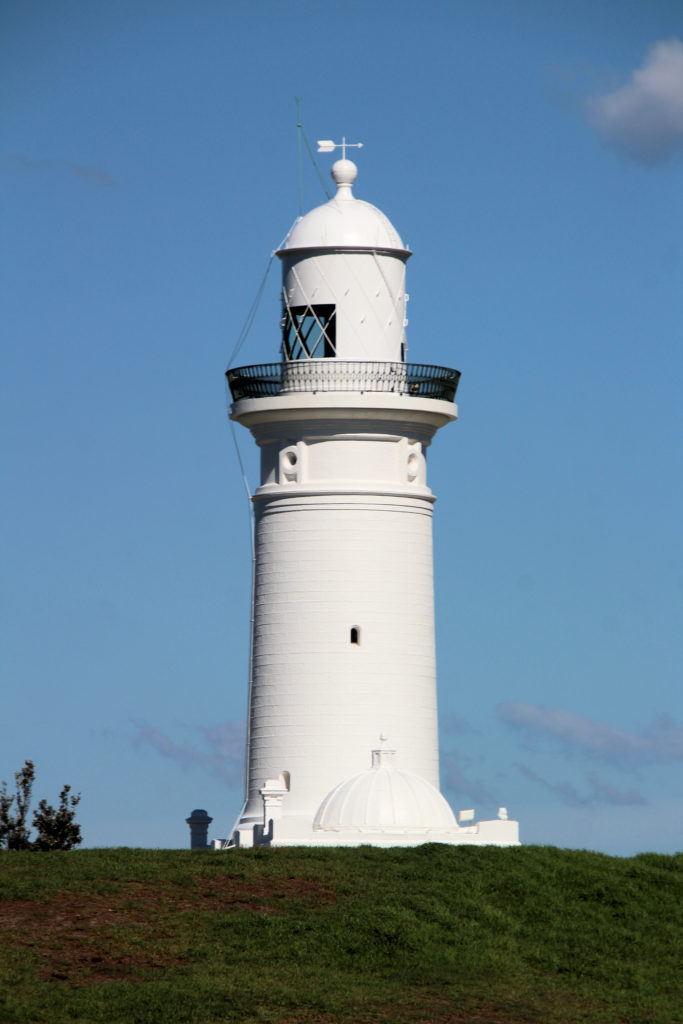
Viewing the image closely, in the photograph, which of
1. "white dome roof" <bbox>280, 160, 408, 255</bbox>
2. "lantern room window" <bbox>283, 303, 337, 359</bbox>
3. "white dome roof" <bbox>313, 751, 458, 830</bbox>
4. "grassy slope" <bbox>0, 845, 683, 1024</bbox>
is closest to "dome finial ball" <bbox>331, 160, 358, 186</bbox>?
"white dome roof" <bbox>280, 160, 408, 255</bbox>

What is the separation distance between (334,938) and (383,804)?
24.5ft

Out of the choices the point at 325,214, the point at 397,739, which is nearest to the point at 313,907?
the point at 397,739

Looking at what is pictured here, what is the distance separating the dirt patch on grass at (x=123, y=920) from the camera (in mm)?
31812

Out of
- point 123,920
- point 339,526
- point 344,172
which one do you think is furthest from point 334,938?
point 344,172

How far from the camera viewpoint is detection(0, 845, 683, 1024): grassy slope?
101 ft

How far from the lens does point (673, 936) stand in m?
37.0

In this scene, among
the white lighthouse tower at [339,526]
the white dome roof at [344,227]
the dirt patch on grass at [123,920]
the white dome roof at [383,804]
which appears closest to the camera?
the dirt patch on grass at [123,920]

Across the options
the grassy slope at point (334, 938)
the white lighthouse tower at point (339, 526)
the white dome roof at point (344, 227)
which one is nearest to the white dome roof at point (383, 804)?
the white lighthouse tower at point (339, 526)

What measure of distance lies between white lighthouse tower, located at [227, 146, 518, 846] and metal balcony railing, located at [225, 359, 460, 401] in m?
0.04

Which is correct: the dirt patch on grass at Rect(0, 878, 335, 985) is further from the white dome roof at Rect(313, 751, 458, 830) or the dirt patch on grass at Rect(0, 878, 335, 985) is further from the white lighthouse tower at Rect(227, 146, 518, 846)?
the white lighthouse tower at Rect(227, 146, 518, 846)

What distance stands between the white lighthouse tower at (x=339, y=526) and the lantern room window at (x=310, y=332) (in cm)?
3

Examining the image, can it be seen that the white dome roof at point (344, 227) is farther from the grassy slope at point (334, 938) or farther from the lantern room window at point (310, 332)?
the grassy slope at point (334, 938)

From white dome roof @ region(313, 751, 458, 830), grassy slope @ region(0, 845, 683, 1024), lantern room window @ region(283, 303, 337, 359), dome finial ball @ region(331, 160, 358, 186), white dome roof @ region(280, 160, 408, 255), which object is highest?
dome finial ball @ region(331, 160, 358, 186)

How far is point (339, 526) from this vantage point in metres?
Result: 44.1
